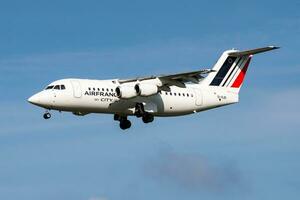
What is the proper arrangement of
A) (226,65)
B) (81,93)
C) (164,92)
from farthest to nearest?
(226,65) → (164,92) → (81,93)

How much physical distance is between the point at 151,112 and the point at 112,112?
104 inches

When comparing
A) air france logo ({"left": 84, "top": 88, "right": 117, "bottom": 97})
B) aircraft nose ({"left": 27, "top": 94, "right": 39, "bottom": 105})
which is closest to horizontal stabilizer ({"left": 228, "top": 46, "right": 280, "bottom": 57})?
air france logo ({"left": 84, "top": 88, "right": 117, "bottom": 97})

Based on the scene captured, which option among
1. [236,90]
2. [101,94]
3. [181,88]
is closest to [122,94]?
[101,94]

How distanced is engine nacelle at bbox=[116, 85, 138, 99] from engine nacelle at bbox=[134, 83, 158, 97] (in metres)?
0.26

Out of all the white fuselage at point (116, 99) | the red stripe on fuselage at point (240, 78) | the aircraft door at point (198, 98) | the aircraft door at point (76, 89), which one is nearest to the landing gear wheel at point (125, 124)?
the white fuselage at point (116, 99)

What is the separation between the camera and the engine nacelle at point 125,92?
58375mm

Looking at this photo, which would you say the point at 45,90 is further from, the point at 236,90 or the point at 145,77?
the point at 236,90

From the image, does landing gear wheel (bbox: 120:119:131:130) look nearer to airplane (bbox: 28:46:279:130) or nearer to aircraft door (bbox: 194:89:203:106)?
airplane (bbox: 28:46:279:130)

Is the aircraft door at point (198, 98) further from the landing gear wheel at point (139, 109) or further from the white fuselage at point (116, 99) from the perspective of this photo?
the landing gear wheel at point (139, 109)

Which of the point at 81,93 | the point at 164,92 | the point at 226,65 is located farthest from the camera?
the point at 226,65

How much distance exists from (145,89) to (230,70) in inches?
345

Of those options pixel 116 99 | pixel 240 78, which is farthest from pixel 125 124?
pixel 240 78

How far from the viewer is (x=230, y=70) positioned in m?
65.4

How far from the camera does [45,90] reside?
57938 millimetres
